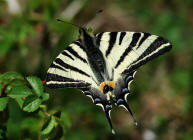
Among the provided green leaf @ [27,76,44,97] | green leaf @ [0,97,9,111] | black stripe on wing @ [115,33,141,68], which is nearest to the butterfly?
black stripe on wing @ [115,33,141,68]

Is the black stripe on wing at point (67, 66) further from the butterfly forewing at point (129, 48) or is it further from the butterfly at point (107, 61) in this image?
the butterfly forewing at point (129, 48)

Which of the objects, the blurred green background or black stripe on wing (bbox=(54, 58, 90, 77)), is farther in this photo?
the blurred green background

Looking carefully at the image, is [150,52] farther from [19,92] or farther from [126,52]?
[19,92]

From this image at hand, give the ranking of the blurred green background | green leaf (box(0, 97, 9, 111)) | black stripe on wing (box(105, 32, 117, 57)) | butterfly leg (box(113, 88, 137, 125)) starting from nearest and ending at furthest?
green leaf (box(0, 97, 9, 111))
butterfly leg (box(113, 88, 137, 125))
black stripe on wing (box(105, 32, 117, 57))
the blurred green background

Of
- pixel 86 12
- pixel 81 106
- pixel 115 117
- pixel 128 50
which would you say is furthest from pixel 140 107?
pixel 128 50

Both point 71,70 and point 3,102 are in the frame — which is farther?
point 71,70

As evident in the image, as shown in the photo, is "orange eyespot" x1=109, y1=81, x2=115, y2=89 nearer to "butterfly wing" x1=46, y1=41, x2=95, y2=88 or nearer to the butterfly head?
the butterfly head

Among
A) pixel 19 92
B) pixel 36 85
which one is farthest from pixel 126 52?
pixel 19 92
